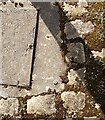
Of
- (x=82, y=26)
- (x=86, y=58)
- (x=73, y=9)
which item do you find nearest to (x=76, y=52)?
(x=86, y=58)

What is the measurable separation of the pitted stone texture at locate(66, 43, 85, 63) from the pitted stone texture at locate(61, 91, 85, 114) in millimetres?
256

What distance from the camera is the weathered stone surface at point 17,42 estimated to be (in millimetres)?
3758

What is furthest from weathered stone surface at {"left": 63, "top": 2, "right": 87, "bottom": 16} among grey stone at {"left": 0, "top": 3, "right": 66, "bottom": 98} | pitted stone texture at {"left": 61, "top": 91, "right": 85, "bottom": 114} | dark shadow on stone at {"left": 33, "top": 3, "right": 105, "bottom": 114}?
pitted stone texture at {"left": 61, "top": 91, "right": 85, "bottom": 114}

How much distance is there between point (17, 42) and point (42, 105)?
0.52 meters

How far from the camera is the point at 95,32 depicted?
12.4ft

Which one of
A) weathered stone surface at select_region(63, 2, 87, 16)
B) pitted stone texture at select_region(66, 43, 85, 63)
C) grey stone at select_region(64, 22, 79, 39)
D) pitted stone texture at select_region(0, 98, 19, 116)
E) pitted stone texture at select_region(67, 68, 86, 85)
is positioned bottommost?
pitted stone texture at select_region(0, 98, 19, 116)

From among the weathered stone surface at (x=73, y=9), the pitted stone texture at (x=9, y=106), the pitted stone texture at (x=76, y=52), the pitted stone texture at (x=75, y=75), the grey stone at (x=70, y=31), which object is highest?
the weathered stone surface at (x=73, y=9)

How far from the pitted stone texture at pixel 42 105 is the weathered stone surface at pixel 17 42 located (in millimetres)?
143

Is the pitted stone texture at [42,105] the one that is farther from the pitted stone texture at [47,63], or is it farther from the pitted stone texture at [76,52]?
the pitted stone texture at [76,52]

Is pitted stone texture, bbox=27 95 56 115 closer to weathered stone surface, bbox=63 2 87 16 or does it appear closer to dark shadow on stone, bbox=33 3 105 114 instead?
dark shadow on stone, bbox=33 3 105 114

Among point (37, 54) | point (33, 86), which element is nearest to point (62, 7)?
point (37, 54)

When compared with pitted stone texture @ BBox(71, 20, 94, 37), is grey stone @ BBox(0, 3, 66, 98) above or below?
below

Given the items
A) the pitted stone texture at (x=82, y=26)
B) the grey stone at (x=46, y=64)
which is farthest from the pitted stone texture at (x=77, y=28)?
the grey stone at (x=46, y=64)

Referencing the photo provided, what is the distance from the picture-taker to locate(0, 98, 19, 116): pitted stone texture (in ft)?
12.6
